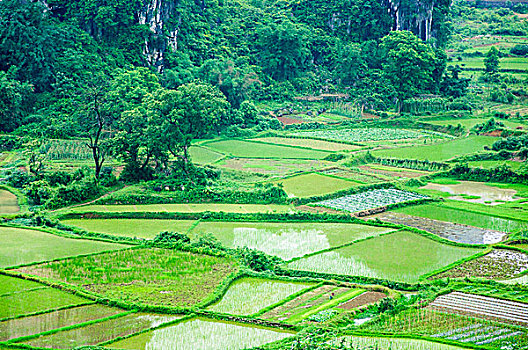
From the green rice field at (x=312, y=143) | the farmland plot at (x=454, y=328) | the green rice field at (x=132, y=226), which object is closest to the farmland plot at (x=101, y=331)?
the farmland plot at (x=454, y=328)

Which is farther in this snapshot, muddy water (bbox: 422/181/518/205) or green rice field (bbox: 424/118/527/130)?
green rice field (bbox: 424/118/527/130)

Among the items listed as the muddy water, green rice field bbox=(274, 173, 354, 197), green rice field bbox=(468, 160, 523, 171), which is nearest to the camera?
the muddy water

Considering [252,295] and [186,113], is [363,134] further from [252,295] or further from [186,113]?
[252,295]

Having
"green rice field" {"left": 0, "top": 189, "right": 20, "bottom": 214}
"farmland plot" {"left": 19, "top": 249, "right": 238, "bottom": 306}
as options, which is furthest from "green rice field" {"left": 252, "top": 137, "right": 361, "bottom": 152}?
"farmland plot" {"left": 19, "top": 249, "right": 238, "bottom": 306}

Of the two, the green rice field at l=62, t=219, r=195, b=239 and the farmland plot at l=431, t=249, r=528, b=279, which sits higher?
the green rice field at l=62, t=219, r=195, b=239

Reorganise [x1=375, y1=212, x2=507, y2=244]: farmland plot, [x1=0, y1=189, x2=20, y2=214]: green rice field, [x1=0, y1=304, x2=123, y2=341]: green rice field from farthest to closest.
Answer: [x1=0, y1=189, x2=20, y2=214]: green rice field → [x1=375, y1=212, x2=507, y2=244]: farmland plot → [x1=0, y1=304, x2=123, y2=341]: green rice field

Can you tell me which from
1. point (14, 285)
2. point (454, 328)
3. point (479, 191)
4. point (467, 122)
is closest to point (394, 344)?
point (454, 328)

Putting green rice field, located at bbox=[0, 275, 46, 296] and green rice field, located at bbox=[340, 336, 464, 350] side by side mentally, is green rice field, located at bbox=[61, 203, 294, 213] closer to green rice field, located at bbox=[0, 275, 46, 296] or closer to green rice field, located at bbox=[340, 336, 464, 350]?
green rice field, located at bbox=[0, 275, 46, 296]
